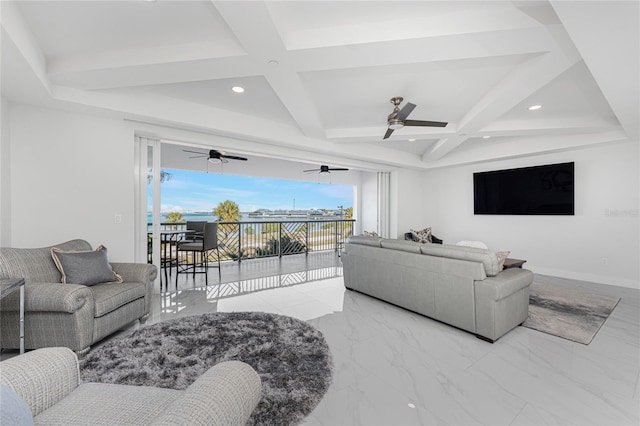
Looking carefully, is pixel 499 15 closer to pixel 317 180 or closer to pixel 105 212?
pixel 105 212

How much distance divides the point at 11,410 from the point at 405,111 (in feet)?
11.0

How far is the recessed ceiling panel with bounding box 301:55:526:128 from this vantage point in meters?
2.54

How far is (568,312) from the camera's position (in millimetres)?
3121

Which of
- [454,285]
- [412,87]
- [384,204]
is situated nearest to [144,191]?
[412,87]

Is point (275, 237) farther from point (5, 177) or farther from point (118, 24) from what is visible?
point (118, 24)

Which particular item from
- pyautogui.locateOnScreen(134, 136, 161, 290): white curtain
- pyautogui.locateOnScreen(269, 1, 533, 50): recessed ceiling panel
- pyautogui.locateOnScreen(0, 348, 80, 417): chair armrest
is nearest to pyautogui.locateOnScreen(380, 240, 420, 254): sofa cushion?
pyautogui.locateOnScreen(269, 1, 533, 50): recessed ceiling panel

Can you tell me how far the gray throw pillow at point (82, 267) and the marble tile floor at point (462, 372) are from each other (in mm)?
771

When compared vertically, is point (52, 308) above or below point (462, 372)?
above

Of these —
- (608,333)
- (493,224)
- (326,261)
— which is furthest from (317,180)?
(608,333)

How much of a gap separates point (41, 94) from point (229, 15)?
237 centimetres

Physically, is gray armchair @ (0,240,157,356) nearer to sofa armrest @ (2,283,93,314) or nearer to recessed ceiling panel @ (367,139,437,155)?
sofa armrest @ (2,283,93,314)

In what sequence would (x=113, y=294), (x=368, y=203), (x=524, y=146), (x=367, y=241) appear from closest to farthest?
(x=113, y=294) < (x=367, y=241) < (x=524, y=146) < (x=368, y=203)

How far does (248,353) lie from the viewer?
2.19 metres

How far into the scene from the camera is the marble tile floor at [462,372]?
1.58 m
